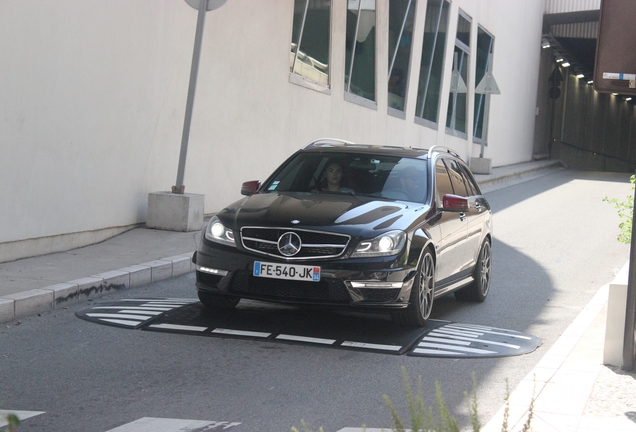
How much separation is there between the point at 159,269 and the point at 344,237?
321 cm

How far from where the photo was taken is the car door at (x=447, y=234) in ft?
26.9

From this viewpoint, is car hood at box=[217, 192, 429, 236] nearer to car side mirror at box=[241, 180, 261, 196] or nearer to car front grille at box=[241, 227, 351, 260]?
car front grille at box=[241, 227, 351, 260]

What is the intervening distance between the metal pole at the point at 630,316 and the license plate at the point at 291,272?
2208 mm

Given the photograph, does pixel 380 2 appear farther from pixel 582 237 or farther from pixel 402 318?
pixel 402 318

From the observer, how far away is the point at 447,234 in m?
8.34

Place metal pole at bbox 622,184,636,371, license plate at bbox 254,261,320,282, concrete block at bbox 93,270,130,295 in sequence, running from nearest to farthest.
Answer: metal pole at bbox 622,184,636,371, license plate at bbox 254,261,320,282, concrete block at bbox 93,270,130,295

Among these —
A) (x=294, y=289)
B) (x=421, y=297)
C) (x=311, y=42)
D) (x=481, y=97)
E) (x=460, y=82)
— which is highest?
(x=311, y=42)

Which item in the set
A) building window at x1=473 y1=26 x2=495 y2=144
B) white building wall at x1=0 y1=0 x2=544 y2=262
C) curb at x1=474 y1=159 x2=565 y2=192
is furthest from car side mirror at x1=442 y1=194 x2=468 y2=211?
building window at x1=473 y1=26 x2=495 y2=144

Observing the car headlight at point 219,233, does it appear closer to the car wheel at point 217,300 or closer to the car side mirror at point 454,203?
the car wheel at point 217,300

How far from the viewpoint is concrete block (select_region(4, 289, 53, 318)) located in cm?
740

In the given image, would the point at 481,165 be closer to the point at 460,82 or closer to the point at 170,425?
the point at 460,82

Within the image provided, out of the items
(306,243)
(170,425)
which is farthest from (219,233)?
→ (170,425)

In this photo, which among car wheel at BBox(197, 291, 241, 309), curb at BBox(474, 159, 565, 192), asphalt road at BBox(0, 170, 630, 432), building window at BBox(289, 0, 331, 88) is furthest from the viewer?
curb at BBox(474, 159, 565, 192)

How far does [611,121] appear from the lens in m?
65.4
